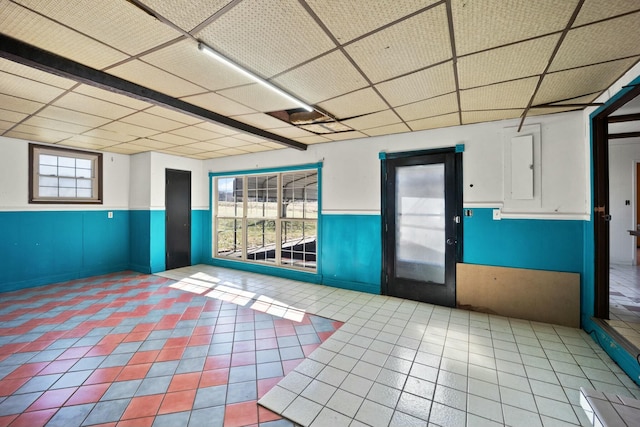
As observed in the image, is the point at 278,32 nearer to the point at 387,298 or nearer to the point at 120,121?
the point at 120,121

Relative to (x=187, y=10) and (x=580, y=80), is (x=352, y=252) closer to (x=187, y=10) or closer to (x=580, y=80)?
(x=580, y=80)

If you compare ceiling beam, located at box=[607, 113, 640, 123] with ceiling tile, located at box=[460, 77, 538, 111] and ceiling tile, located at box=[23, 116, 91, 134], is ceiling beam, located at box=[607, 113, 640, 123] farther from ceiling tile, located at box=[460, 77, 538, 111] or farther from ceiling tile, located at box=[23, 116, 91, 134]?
ceiling tile, located at box=[23, 116, 91, 134]

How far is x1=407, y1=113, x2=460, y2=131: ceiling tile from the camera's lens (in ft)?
11.9

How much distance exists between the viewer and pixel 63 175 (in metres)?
5.43

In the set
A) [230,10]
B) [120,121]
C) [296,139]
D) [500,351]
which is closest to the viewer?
[230,10]

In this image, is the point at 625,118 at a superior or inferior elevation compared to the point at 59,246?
superior

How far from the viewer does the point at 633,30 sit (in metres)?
1.82

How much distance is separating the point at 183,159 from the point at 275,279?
3734mm

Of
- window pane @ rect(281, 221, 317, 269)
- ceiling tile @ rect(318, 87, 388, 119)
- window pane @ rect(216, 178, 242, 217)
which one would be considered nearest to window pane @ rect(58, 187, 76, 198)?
window pane @ rect(216, 178, 242, 217)

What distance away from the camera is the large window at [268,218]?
5.52 meters

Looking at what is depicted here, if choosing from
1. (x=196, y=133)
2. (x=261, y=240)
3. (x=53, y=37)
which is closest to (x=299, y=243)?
(x=261, y=240)

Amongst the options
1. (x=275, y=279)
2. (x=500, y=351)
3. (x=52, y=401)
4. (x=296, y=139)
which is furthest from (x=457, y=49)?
(x=275, y=279)

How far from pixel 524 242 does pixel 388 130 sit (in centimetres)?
251

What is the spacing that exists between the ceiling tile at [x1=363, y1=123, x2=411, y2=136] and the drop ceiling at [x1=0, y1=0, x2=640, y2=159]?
32cm
